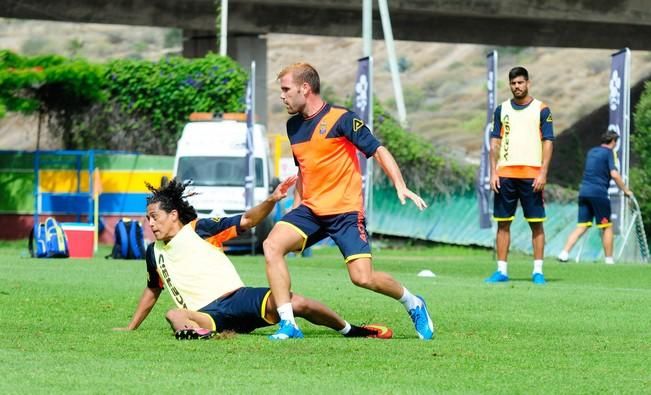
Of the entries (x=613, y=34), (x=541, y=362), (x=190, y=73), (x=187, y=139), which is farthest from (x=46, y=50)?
(x=541, y=362)

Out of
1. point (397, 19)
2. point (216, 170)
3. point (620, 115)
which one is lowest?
point (216, 170)

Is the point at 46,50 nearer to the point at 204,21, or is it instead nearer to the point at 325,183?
the point at 204,21

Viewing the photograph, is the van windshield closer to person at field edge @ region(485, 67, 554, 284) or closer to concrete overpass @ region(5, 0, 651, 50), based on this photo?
person at field edge @ region(485, 67, 554, 284)

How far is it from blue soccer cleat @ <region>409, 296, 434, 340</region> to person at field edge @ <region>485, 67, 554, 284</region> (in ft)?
21.0

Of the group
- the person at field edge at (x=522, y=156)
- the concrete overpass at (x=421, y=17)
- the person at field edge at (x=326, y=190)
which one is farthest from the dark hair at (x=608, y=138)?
the concrete overpass at (x=421, y=17)

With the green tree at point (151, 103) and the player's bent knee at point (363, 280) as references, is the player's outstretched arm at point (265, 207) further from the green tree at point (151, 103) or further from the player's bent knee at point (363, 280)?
the green tree at point (151, 103)

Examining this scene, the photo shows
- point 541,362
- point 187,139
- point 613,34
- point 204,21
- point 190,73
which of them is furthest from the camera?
point 613,34

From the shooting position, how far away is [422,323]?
10953 millimetres

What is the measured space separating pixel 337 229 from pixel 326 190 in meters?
0.28

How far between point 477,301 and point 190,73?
2539cm

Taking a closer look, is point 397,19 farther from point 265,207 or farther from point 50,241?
point 265,207

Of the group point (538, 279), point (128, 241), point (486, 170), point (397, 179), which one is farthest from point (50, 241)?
point (397, 179)

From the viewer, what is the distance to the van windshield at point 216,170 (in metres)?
31.3

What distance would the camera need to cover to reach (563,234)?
3186 centimetres
